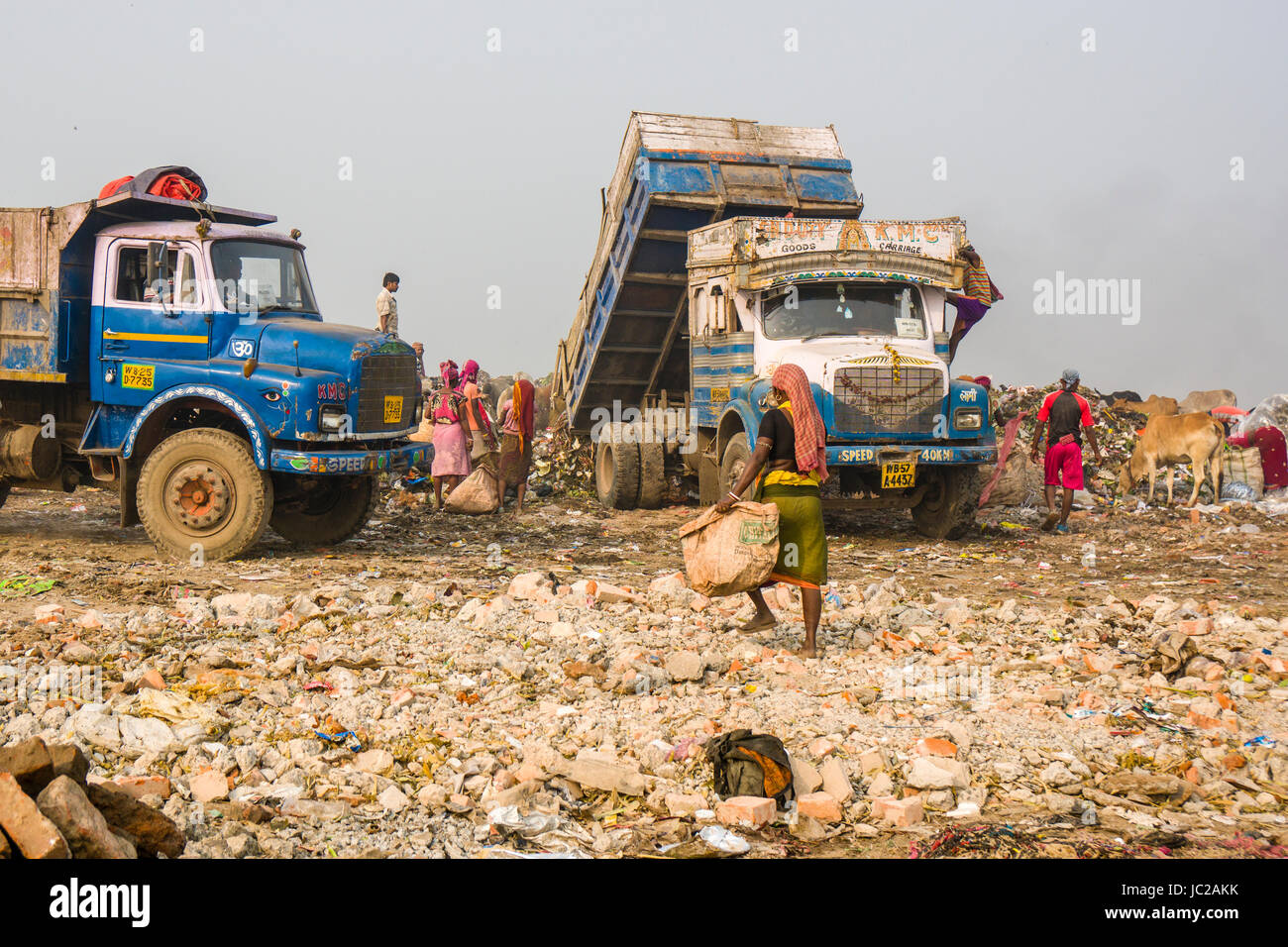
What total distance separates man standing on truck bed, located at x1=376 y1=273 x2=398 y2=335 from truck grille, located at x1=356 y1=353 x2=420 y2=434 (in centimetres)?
243

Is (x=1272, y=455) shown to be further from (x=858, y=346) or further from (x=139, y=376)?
(x=139, y=376)

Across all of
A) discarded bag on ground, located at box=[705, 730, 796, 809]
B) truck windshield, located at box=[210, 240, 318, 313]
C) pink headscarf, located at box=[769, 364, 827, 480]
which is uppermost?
truck windshield, located at box=[210, 240, 318, 313]

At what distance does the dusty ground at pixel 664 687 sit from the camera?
3.80m

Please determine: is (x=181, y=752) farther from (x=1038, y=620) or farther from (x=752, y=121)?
(x=752, y=121)

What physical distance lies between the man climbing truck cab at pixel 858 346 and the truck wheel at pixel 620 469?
228 cm

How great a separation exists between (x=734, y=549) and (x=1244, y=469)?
1030 cm

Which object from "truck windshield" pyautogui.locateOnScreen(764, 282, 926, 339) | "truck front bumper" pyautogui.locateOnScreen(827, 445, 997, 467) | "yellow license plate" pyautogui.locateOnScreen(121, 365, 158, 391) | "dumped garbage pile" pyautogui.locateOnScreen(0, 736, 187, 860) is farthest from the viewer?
"truck windshield" pyautogui.locateOnScreen(764, 282, 926, 339)

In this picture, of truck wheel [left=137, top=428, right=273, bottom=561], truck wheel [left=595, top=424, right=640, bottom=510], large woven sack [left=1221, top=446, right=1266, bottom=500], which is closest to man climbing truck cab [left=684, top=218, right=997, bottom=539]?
truck wheel [left=595, top=424, right=640, bottom=510]

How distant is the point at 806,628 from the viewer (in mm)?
5738

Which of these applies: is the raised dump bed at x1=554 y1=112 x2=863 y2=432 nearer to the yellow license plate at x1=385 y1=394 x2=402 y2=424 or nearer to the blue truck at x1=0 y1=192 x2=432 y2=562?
the blue truck at x1=0 y1=192 x2=432 y2=562

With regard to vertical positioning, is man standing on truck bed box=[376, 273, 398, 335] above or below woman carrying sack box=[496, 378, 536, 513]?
above

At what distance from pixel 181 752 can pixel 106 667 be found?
51.4 inches

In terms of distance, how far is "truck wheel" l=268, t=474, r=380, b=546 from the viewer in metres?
9.71
